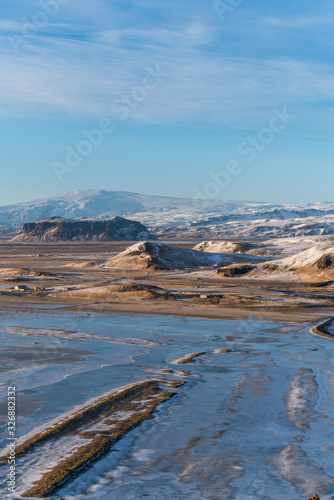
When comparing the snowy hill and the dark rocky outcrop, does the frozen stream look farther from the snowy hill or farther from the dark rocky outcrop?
the snowy hill

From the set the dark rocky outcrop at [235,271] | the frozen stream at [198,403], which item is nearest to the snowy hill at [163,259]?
the dark rocky outcrop at [235,271]

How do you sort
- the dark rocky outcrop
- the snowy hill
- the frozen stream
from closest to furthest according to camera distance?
the frozen stream
the dark rocky outcrop
the snowy hill

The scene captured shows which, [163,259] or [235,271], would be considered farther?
[163,259]

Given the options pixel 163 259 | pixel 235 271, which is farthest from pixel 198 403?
pixel 163 259

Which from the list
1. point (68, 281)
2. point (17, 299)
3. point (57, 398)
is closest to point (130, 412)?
point (57, 398)

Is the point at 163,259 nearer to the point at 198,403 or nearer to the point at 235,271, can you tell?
the point at 235,271

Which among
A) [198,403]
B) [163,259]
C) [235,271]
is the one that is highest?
[163,259]

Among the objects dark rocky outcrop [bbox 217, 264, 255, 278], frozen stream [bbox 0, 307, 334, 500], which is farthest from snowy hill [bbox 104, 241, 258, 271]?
frozen stream [bbox 0, 307, 334, 500]

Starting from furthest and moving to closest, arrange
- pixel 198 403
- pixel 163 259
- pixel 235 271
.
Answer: pixel 163 259, pixel 235 271, pixel 198 403

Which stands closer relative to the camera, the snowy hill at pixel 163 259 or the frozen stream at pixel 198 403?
the frozen stream at pixel 198 403

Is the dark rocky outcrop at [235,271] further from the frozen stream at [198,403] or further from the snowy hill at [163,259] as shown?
the frozen stream at [198,403]
